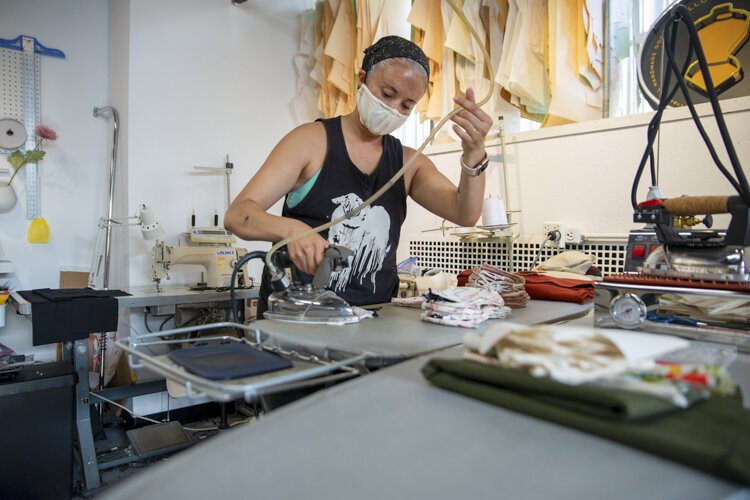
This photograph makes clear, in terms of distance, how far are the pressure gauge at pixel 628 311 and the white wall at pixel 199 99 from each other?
261cm

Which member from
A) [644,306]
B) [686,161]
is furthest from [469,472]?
[686,161]

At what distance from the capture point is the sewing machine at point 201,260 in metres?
2.48

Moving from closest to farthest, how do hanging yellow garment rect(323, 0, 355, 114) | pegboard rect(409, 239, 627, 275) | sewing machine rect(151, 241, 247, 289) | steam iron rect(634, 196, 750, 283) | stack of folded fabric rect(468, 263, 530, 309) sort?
steam iron rect(634, 196, 750, 283)
stack of folded fabric rect(468, 263, 530, 309)
pegboard rect(409, 239, 627, 275)
sewing machine rect(151, 241, 247, 289)
hanging yellow garment rect(323, 0, 355, 114)

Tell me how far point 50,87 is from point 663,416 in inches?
142

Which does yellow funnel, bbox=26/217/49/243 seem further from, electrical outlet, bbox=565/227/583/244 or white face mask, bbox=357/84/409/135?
electrical outlet, bbox=565/227/583/244

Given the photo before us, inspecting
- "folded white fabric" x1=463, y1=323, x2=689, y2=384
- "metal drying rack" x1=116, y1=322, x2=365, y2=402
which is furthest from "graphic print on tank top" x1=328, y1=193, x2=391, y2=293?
"folded white fabric" x1=463, y1=323, x2=689, y2=384

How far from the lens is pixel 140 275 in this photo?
289 cm

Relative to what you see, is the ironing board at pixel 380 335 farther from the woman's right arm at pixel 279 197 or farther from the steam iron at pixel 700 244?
the steam iron at pixel 700 244

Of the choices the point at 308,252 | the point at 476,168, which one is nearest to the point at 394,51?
the point at 476,168

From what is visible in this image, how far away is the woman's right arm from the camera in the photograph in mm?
1058

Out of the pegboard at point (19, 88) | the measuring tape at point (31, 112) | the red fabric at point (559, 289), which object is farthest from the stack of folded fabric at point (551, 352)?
the pegboard at point (19, 88)

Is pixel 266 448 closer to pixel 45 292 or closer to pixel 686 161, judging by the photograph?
pixel 686 161

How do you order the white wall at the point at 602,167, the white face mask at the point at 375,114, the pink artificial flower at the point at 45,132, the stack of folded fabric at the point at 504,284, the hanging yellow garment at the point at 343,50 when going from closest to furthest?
the stack of folded fabric at the point at 504,284 → the white face mask at the point at 375,114 → the white wall at the point at 602,167 → the pink artificial flower at the point at 45,132 → the hanging yellow garment at the point at 343,50

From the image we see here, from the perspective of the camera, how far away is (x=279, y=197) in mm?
1370
